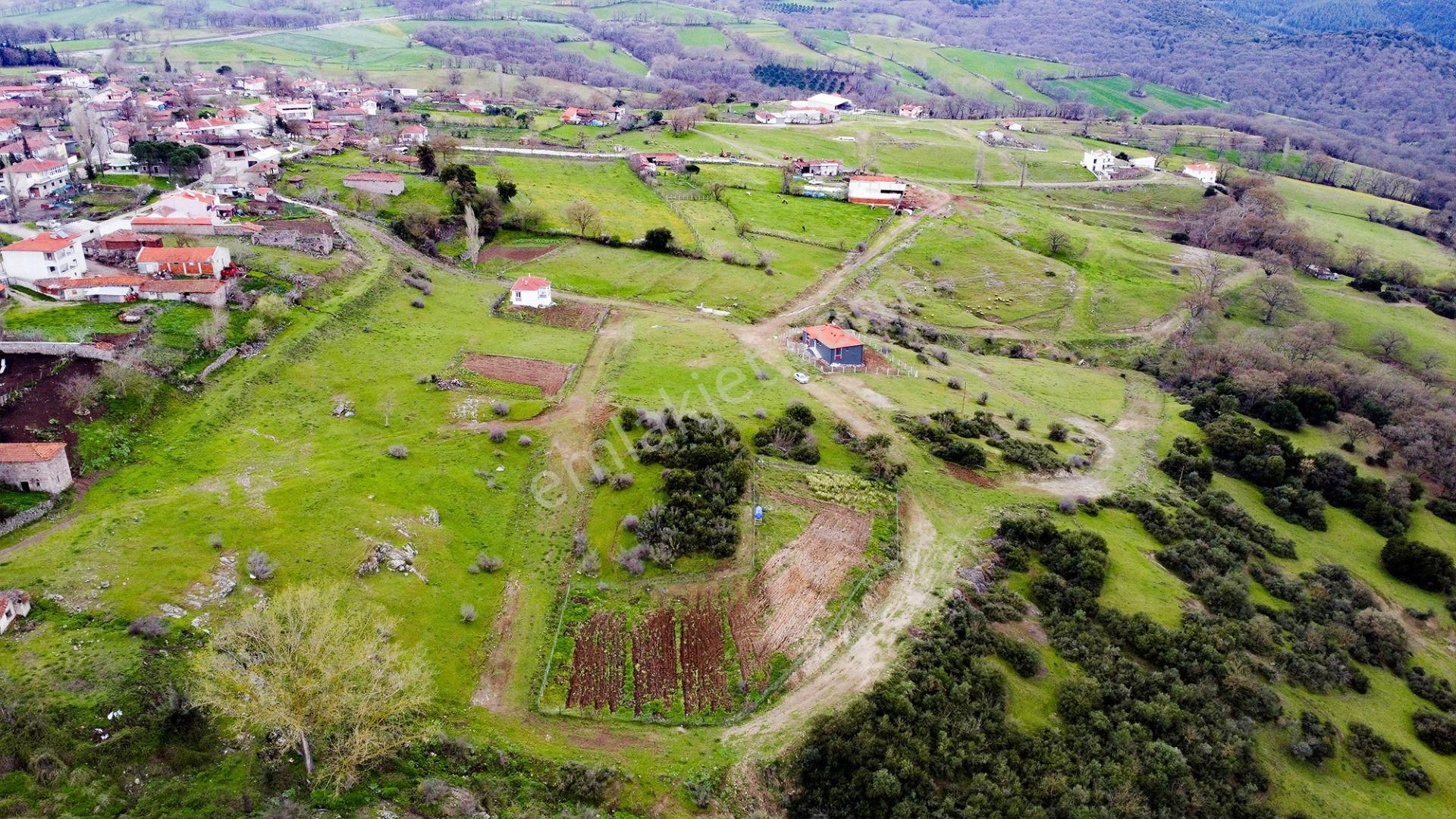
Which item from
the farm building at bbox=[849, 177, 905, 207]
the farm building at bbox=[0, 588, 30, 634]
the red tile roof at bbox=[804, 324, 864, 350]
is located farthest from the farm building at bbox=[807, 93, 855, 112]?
the farm building at bbox=[0, 588, 30, 634]

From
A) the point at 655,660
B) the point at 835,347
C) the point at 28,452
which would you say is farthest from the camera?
the point at 835,347

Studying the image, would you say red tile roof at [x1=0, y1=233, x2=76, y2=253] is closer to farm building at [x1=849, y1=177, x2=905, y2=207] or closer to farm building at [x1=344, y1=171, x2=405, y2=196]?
farm building at [x1=344, y1=171, x2=405, y2=196]

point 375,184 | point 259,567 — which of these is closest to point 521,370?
point 259,567

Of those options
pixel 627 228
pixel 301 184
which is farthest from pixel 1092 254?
pixel 301 184

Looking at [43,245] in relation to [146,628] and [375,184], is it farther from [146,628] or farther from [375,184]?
[146,628]

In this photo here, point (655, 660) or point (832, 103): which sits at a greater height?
point (832, 103)

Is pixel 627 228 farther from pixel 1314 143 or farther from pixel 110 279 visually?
pixel 1314 143
